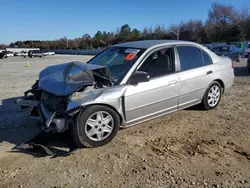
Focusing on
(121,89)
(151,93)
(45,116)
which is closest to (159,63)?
(151,93)

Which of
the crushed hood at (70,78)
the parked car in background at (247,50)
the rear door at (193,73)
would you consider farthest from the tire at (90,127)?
the parked car in background at (247,50)

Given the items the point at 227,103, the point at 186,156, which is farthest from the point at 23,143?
the point at 227,103

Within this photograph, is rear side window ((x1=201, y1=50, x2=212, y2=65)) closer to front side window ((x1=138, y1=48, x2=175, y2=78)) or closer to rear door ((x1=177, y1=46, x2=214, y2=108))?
rear door ((x1=177, y1=46, x2=214, y2=108))

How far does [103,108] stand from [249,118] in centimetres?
319

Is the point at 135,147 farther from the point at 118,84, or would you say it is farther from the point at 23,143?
the point at 23,143

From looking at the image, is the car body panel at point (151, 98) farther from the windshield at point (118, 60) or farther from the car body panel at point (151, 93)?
the windshield at point (118, 60)

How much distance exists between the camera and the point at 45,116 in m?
3.65

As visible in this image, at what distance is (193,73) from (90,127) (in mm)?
2431

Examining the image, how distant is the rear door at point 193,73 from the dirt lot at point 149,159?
1.62 ft

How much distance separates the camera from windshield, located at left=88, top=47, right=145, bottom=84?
3959 mm

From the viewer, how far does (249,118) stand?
476 cm

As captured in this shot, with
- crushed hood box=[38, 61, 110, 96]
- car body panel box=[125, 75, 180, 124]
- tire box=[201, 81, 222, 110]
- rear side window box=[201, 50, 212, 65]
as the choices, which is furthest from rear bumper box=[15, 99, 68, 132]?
rear side window box=[201, 50, 212, 65]

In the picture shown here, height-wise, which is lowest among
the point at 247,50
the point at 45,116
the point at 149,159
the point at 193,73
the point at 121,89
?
the point at 149,159

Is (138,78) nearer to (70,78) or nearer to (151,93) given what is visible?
(151,93)
